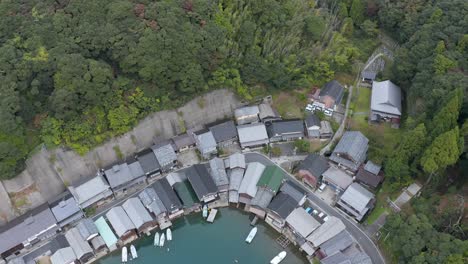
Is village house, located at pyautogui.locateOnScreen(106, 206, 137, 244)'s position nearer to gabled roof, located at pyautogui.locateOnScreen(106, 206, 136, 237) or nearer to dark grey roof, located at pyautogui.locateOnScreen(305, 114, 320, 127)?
gabled roof, located at pyautogui.locateOnScreen(106, 206, 136, 237)

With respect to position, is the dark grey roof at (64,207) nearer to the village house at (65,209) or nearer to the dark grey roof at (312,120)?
the village house at (65,209)

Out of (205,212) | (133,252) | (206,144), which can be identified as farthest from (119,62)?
(133,252)

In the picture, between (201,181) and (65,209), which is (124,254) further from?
(201,181)

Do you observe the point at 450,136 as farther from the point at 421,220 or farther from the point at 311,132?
the point at 311,132

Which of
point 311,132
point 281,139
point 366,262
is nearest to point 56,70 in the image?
point 281,139

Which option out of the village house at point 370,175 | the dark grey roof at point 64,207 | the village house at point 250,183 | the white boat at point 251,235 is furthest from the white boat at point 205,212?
the village house at point 370,175

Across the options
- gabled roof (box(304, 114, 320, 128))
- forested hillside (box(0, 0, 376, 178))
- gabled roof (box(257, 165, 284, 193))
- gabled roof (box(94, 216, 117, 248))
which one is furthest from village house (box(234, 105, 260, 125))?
gabled roof (box(94, 216, 117, 248))
